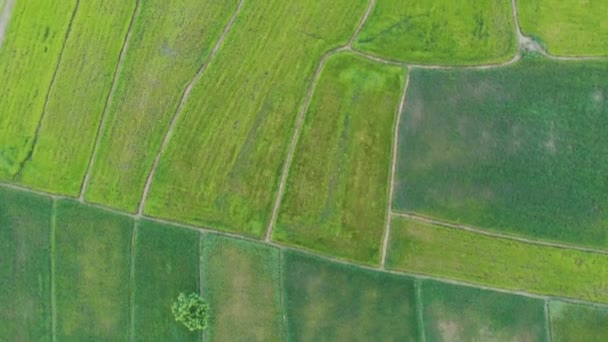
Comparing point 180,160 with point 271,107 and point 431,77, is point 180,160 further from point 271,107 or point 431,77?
point 431,77

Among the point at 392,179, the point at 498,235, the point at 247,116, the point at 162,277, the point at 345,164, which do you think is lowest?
the point at 162,277

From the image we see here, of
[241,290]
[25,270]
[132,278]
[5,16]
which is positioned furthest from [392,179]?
[5,16]

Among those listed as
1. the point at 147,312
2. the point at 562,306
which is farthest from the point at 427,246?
the point at 147,312

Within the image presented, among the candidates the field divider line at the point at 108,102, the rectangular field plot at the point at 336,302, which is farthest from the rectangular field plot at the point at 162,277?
the rectangular field plot at the point at 336,302

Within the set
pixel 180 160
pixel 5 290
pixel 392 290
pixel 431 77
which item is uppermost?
pixel 431 77

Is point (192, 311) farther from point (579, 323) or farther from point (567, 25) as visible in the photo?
point (567, 25)

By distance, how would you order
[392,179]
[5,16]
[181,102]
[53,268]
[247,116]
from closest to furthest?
[392,179], [247,116], [181,102], [53,268], [5,16]

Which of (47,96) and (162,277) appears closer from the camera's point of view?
(162,277)

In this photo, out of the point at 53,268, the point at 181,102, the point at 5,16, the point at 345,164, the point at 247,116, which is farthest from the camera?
the point at 5,16
